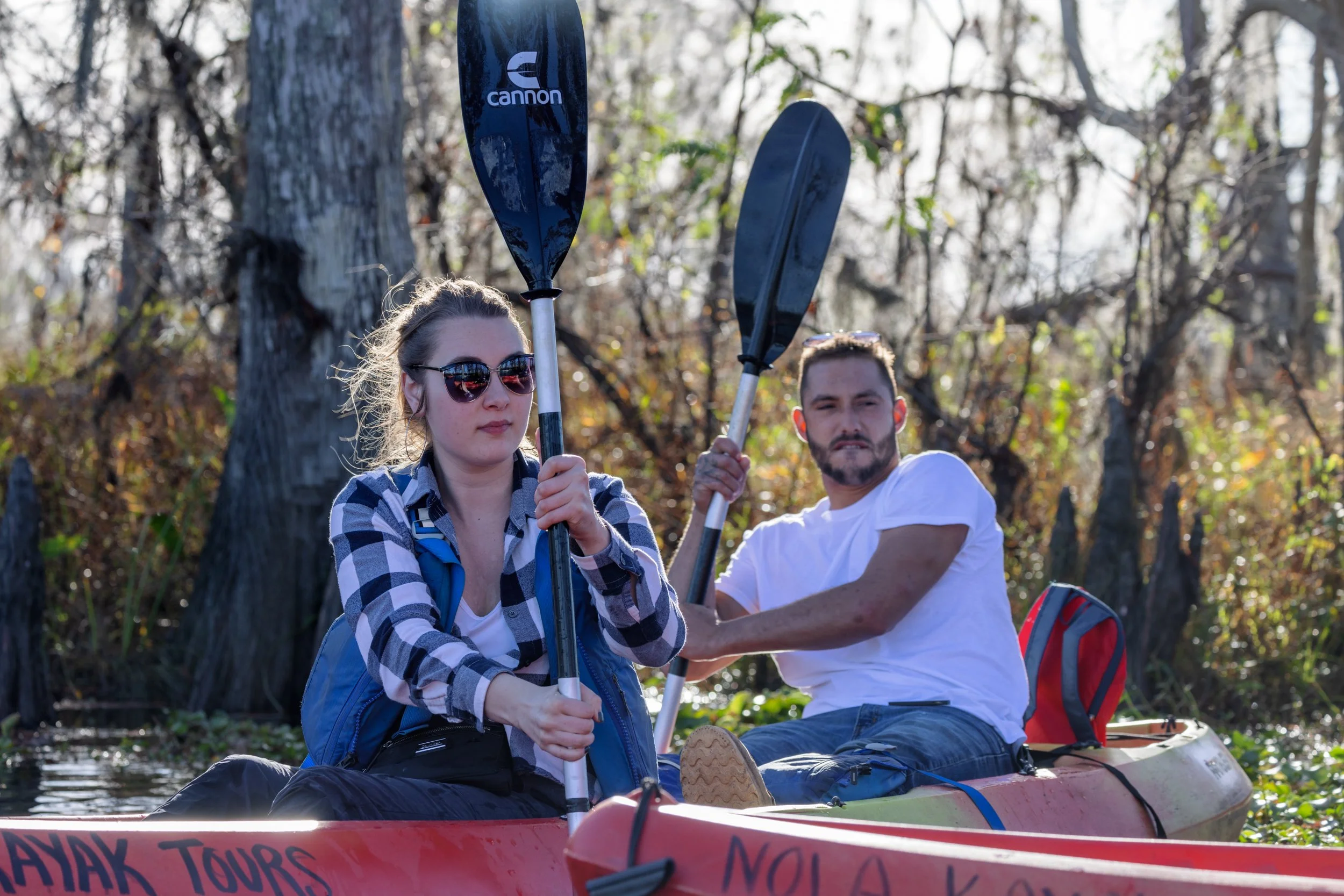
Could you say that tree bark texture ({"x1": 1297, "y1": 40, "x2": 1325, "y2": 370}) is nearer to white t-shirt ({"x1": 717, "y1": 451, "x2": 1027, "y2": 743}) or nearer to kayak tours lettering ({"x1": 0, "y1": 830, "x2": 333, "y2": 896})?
white t-shirt ({"x1": 717, "y1": 451, "x2": 1027, "y2": 743})

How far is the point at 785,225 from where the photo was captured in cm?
454

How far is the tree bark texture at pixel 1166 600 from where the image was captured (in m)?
6.23

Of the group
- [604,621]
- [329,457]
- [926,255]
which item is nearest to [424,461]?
[604,621]

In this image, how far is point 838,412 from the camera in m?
3.89

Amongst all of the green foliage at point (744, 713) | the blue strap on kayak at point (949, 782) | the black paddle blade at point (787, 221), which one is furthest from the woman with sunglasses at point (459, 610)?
the green foliage at point (744, 713)

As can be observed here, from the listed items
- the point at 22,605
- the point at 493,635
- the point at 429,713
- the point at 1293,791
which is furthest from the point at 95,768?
the point at 1293,791

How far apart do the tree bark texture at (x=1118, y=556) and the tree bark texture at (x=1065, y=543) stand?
98 millimetres

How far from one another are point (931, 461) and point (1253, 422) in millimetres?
7002

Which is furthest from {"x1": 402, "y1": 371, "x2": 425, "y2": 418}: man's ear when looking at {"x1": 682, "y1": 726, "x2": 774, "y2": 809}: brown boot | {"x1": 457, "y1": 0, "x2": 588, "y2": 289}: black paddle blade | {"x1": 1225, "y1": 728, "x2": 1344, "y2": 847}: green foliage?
{"x1": 1225, "y1": 728, "x2": 1344, "y2": 847}: green foliage

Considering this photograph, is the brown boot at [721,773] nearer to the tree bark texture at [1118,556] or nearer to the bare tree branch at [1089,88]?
the tree bark texture at [1118,556]

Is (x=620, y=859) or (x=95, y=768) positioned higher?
(x=620, y=859)

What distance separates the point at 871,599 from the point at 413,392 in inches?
51.7

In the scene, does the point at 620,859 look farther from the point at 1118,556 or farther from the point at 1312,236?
the point at 1312,236

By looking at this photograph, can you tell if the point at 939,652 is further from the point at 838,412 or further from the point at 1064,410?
the point at 1064,410
